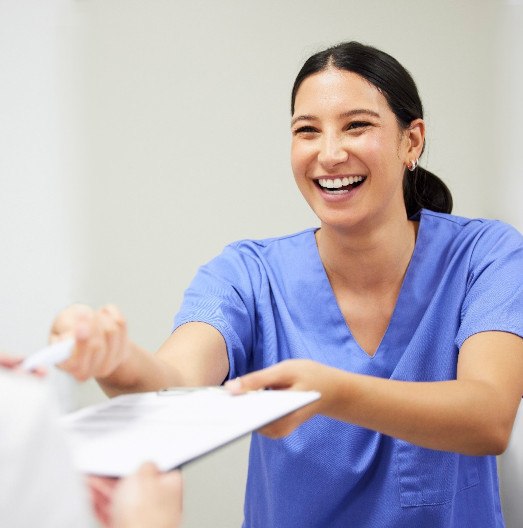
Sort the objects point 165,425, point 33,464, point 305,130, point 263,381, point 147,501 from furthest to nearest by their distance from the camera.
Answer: point 305,130 < point 263,381 < point 165,425 < point 147,501 < point 33,464

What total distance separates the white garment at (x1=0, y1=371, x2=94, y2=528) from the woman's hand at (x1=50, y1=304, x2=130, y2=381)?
310mm

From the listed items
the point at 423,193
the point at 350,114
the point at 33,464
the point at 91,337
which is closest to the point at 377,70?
the point at 350,114

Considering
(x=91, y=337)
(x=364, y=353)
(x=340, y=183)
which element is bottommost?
(x=364, y=353)

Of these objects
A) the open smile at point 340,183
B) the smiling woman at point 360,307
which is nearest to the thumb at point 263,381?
the smiling woman at point 360,307

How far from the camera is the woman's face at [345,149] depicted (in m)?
1.09

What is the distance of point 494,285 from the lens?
40.5 inches

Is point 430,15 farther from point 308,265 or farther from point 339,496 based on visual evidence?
point 339,496

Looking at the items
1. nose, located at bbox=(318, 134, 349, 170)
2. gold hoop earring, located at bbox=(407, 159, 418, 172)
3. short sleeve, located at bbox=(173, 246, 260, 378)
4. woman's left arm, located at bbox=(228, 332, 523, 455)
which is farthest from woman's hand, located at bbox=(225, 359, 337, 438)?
gold hoop earring, located at bbox=(407, 159, 418, 172)

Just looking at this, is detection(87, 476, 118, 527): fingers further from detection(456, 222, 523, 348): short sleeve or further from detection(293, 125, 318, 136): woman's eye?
detection(293, 125, 318, 136): woman's eye

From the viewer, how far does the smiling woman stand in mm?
1048

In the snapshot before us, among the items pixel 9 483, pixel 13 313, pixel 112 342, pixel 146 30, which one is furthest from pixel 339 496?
Result: pixel 146 30

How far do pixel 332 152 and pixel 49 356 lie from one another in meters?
0.57

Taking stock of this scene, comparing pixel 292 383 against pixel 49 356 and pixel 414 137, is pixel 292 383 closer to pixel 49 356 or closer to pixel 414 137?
pixel 49 356

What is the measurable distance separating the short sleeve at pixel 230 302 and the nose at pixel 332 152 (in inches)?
7.3
